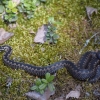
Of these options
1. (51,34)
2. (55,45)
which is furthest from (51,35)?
(55,45)

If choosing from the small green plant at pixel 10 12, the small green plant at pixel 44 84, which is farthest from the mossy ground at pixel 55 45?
the small green plant at pixel 44 84

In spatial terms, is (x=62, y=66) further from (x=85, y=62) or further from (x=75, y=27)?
(x=75, y=27)

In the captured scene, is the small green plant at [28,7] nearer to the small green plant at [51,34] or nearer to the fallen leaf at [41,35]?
the fallen leaf at [41,35]

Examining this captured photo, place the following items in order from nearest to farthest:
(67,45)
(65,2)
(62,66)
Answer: (62,66), (67,45), (65,2)

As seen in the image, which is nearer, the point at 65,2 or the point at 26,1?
the point at 26,1

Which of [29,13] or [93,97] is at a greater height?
[29,13]

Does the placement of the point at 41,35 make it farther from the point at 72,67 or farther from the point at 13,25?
the point at 72,67

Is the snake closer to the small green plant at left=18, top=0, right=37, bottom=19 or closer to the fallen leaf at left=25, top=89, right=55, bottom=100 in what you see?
the fallen leaf at left=25, top=89, right=55, bottom=100

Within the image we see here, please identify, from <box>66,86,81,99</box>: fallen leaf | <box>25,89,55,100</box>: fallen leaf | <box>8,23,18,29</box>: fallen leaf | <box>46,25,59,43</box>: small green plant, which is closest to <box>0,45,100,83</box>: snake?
<box>66,86,81,99</box>: fallen leaf

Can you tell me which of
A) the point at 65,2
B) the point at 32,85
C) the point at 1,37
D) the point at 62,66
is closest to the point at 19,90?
the point at 32,85
